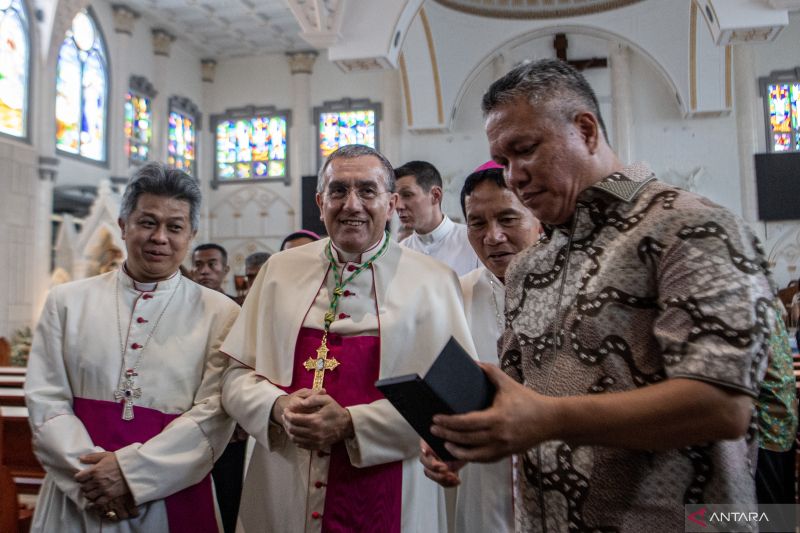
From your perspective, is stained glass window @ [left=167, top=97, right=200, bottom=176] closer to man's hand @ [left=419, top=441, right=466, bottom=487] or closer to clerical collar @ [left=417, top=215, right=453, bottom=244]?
clerical collar @ [left=417, top=215, right=453, bottom=244]

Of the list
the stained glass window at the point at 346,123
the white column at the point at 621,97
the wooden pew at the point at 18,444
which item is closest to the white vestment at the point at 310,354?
the wooden pew at the point at 18,444

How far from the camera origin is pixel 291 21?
13977mm

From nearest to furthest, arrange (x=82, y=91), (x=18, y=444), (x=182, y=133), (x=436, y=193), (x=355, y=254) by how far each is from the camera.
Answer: (x=355, y=254) → (x=18, y=444) → (x=436, y=193) → (x=82, y=91) → (x=182, y=133)

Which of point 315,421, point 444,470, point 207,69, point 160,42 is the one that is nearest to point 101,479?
point 315,421

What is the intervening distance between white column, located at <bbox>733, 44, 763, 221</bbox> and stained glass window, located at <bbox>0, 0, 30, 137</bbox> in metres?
12.8

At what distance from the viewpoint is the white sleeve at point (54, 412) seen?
2.03 m

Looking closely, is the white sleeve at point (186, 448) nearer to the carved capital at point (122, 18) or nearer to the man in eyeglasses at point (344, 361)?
the man in eyeglasses at point (344, 361)

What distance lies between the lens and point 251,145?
50.3 ft

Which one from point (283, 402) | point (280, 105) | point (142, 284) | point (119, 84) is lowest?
point (283, 402)

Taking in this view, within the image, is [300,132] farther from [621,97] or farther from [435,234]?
[435,234]

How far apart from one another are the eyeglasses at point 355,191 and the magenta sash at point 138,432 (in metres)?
0.95

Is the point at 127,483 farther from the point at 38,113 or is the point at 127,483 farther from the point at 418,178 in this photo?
the point at 38,113

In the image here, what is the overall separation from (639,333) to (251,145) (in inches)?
590

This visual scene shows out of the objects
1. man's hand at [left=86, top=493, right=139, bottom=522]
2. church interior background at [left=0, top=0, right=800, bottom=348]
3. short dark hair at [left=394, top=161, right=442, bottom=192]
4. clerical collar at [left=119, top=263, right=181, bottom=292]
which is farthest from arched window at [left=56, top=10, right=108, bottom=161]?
man's hand at [left=86, top=493, right=139, bottom=522]
